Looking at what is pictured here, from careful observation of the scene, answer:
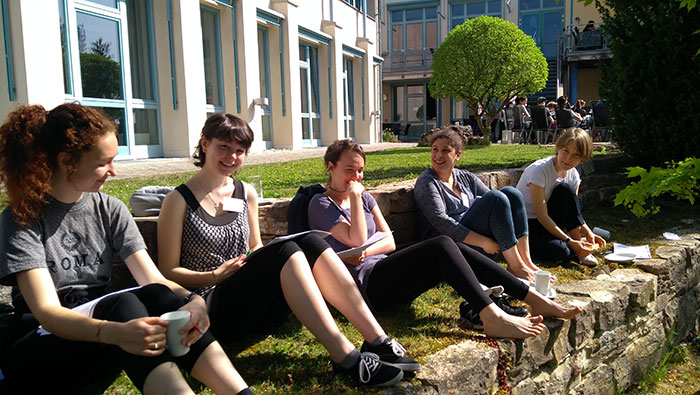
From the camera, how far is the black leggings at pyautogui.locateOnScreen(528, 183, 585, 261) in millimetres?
4535

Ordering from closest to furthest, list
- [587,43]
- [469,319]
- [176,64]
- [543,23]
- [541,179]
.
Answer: [469,319], [541,179], [176,64], [587,43], [543,23]

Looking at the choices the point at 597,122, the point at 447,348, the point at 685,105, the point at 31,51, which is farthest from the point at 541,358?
the point at 597,122

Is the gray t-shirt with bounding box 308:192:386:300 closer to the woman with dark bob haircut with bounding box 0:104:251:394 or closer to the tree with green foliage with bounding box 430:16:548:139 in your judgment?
the woman with dark bob haircut with bounding box 0:104:251:394

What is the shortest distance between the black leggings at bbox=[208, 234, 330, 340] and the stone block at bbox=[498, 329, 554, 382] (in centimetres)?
118

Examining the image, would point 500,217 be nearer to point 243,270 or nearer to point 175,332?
point 243,270

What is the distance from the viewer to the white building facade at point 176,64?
6.64 metres

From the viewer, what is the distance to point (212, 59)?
10.6 m

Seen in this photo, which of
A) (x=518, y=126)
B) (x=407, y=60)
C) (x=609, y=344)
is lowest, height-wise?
(x=609, y=344)

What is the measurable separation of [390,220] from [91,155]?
2510mm

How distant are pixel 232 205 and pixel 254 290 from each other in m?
0.46

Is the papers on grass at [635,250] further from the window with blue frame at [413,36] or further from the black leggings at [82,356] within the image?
the window with blue frame at [413,36]

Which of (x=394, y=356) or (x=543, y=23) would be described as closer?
(x=394, y=356)

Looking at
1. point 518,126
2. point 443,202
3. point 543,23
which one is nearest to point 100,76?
point 443,202

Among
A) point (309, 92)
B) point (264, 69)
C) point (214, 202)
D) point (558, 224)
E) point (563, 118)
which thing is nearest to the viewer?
point (214, 202)
